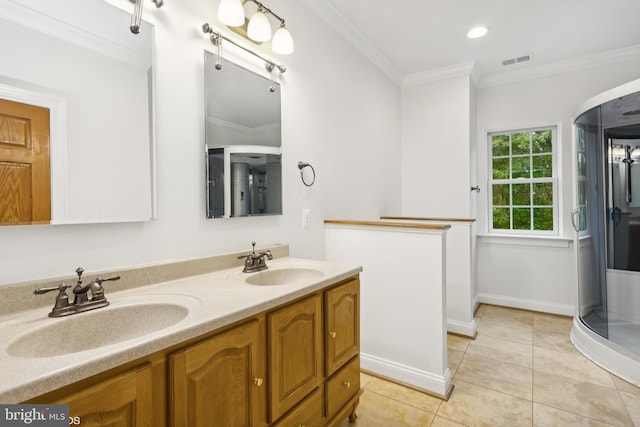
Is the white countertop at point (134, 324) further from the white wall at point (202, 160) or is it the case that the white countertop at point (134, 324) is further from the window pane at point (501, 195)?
the window pane at point (501, 195)

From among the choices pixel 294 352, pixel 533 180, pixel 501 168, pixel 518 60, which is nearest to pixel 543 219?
pixel 533 180

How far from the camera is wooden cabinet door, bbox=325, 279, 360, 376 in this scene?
143cm

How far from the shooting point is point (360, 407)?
188 cm

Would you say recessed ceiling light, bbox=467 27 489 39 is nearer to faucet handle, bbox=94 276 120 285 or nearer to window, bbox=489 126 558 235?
window, bbox=489 126 558 235

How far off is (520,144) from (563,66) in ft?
2.77

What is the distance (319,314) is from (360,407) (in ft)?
2.99

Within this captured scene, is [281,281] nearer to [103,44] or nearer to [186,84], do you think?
[186,84]

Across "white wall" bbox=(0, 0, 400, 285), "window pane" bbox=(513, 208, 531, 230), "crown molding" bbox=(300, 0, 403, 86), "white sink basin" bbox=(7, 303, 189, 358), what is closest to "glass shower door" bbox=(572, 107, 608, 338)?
"window pane" bbox=(513, 208, 531, 230)

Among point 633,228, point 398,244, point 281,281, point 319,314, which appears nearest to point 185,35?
point 281,281

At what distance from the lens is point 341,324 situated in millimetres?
1517

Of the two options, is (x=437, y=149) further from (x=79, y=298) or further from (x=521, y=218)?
(x=79, y=298)

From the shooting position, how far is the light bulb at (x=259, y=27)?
167 cm

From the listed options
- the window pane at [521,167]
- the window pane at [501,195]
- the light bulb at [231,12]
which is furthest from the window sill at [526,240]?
the light bulb at [231,12]

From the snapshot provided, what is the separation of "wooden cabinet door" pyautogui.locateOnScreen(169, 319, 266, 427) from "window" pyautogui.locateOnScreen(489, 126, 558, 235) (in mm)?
3534
